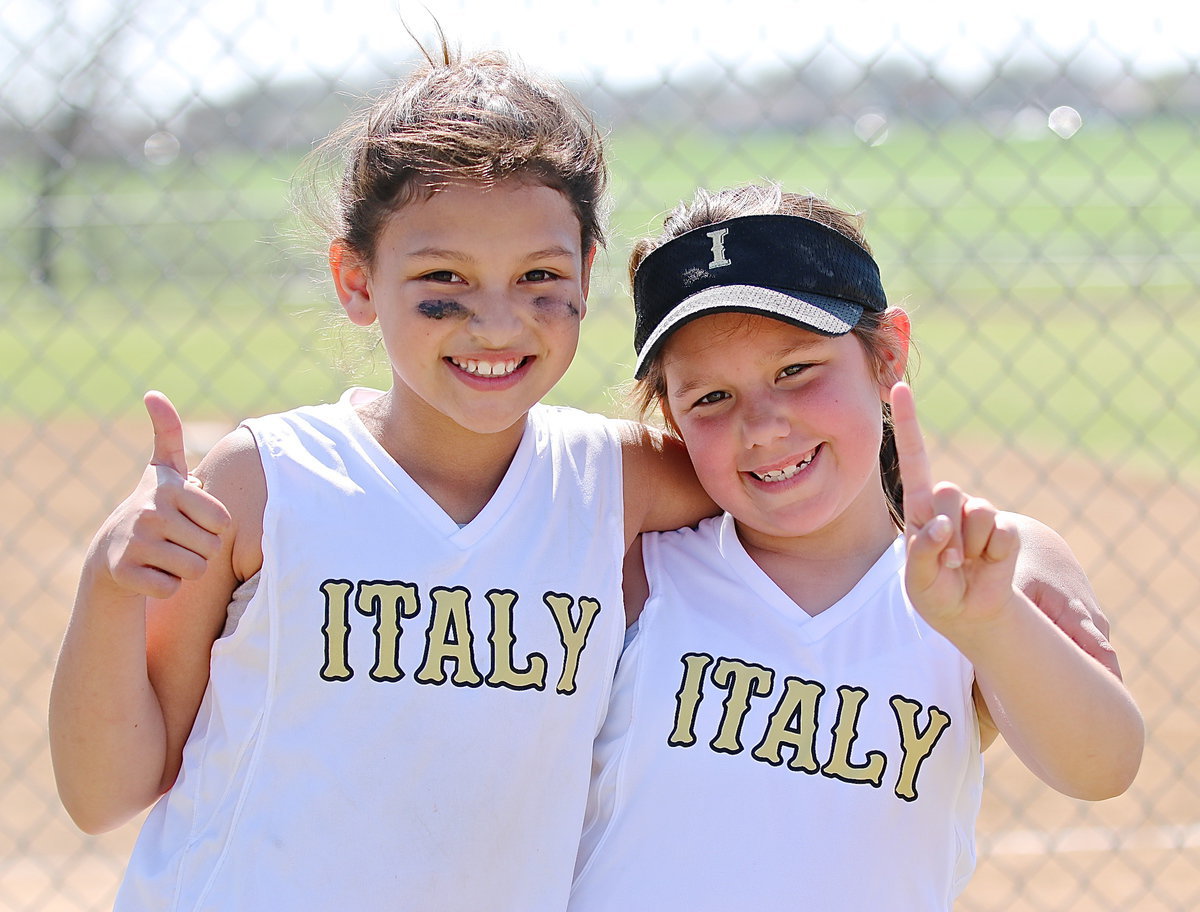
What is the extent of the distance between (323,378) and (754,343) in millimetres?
10796

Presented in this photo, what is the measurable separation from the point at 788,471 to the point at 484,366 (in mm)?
444

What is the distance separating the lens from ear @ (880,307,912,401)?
71.3 inches

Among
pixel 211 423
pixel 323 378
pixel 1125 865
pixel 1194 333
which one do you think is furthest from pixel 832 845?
pixel 1194 333

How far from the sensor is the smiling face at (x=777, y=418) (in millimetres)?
1679

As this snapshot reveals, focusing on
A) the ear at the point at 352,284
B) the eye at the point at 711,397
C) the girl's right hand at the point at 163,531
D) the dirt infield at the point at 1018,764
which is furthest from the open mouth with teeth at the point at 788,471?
the dirt infield at the point at 1018,764

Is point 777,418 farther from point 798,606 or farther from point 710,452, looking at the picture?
point 798,606

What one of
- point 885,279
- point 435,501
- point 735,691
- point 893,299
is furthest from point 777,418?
point 885,279

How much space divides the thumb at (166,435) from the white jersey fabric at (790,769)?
667 mm

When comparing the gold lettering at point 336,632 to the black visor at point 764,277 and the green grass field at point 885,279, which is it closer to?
the black visor at point 764,277

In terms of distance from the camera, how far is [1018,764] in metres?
4.14

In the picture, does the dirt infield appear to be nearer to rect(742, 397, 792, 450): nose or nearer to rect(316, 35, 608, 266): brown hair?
rect(742, 397, 792, 450): nose

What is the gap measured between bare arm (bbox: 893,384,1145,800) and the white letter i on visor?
1.35 feet

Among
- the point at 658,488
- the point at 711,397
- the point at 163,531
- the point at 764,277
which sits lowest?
the point at 163,531

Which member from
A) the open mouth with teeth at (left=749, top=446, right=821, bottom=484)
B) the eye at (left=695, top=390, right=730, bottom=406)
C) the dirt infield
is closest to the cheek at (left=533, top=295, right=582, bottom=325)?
the eye at (left=695, top=390, right=730, bottom=406)
